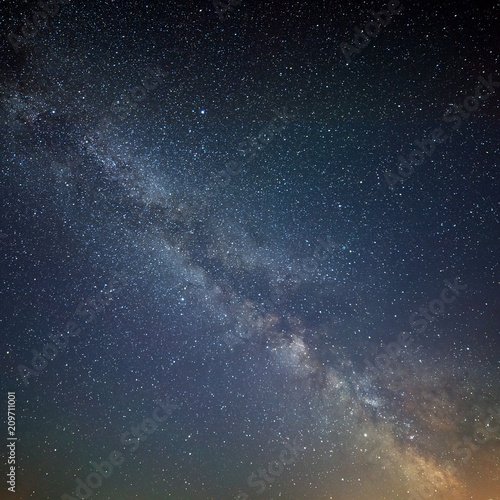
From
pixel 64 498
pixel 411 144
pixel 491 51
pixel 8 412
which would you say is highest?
pixel 491 51

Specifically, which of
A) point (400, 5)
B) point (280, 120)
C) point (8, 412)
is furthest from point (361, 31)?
point (8, 412)

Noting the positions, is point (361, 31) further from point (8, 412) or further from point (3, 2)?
point (8, 412)

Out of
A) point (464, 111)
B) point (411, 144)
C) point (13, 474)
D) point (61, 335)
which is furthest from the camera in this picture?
point (13, 474)

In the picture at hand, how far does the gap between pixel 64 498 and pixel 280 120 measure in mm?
5898

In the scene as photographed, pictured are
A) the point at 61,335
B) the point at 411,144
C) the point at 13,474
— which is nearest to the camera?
the point at 411,144

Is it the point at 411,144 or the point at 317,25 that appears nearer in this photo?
the point at 317,25

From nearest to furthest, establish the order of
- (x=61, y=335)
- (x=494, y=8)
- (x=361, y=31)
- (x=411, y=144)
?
(x=494, y=8) < (x=361, y=31) < (x=411, y=144) < (x=61, y=335)

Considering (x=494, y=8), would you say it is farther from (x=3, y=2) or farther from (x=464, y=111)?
(x=3, y=2)

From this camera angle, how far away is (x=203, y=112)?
3410 millimetres

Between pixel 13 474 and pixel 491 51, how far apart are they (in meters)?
7.73

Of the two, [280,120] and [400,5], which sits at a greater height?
[400,5]

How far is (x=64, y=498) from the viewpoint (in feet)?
14.0

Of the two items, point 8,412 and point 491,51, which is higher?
point 491,51

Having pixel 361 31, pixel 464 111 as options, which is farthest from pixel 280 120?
pixel 464 111
